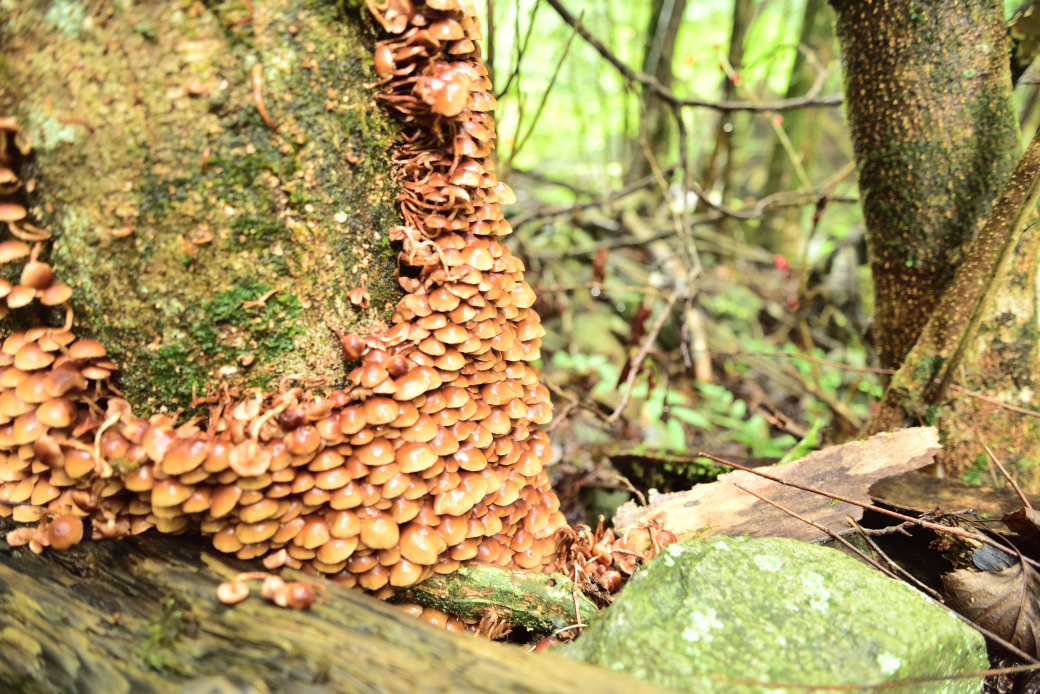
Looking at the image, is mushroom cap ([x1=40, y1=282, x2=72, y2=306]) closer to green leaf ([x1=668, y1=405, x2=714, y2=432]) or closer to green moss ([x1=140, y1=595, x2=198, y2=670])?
green moss ([x1=140, y1=595, x2=198, y2=670])

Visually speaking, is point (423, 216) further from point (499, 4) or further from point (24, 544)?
point (499, 4)

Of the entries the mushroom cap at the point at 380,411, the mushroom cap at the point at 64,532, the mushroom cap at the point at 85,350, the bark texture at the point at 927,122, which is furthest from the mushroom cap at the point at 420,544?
the bark texture at the point at 927,122

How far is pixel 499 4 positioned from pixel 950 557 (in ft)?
27.4

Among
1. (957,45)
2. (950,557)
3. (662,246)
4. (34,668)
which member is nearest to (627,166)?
(662,246)

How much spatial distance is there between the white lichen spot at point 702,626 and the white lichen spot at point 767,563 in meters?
0.32

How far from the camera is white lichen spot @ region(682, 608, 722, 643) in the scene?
158cm

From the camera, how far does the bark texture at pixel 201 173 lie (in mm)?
1484

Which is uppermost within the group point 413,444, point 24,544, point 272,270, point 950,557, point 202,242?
point 202,242

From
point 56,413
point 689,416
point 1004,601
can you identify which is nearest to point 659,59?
point 689,416

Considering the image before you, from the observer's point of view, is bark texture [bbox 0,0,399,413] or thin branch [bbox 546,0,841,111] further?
thin branch [bbox 546,0,841,111]

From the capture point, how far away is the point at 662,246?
319 inches

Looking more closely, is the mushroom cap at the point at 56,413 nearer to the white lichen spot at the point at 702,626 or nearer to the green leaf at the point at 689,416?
the white lichen spot at the point at 702,626

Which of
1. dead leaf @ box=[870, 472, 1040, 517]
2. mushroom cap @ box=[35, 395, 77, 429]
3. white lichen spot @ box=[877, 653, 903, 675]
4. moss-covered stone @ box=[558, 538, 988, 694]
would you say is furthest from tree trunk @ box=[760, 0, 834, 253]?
mushroom cap @ box=[35, 395, 77, 429]

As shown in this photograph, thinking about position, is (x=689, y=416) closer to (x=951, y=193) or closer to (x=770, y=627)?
(x=951, y=193)
